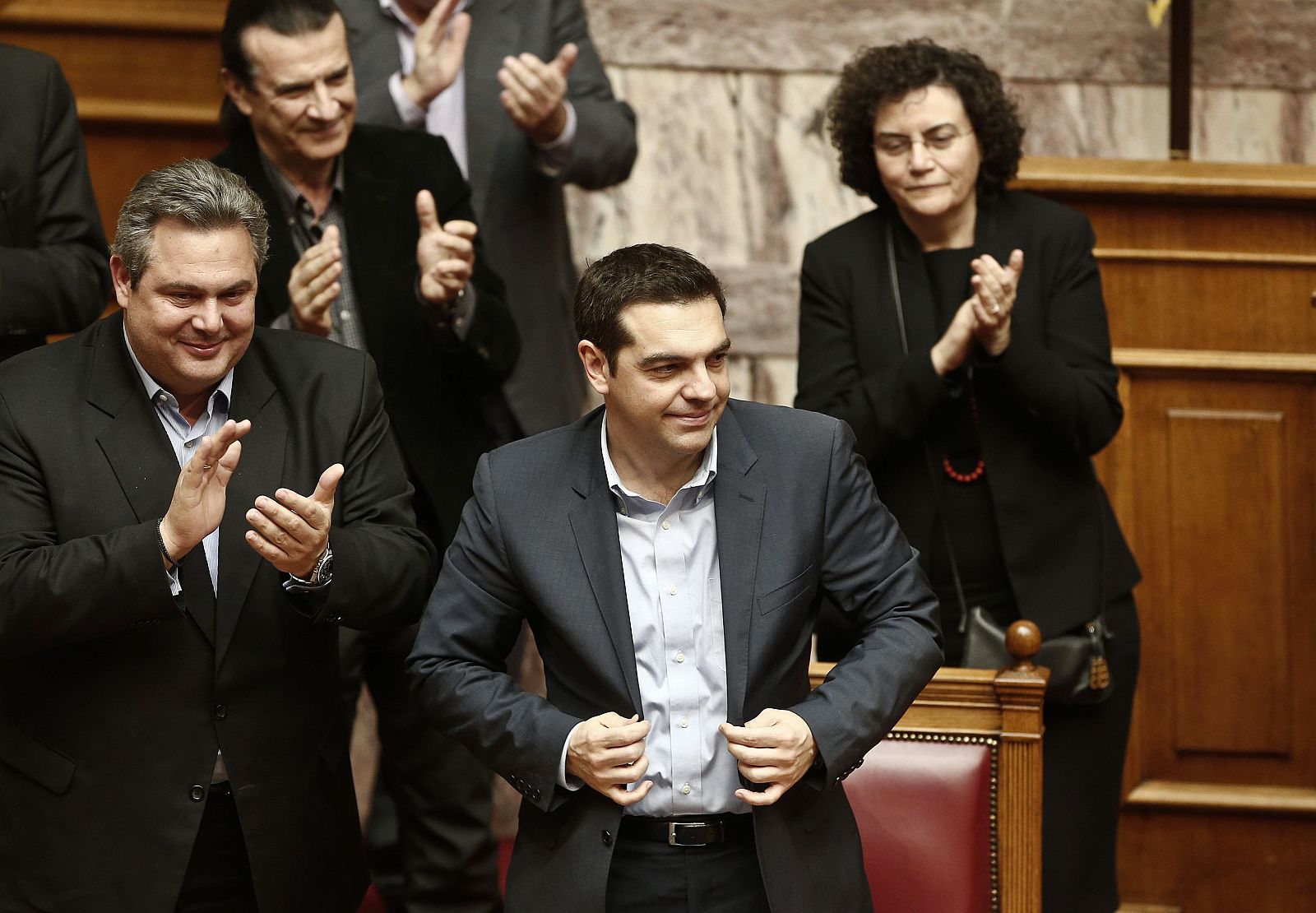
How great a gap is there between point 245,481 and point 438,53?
1.34 meters

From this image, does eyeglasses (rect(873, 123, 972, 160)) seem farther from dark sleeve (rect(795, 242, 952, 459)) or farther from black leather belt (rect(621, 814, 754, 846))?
black leather belt (rect(621, 814, 754, 846))

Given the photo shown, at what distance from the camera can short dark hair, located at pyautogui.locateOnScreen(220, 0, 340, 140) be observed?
10.6 ft

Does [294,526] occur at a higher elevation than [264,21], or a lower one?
lower

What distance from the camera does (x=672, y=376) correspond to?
7.82 feet

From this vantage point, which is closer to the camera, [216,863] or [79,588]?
[79,588]

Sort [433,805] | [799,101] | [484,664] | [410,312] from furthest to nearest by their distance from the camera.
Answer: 1. [799,101]
2. [433,805]
3. [410,312]
4. [484,664]

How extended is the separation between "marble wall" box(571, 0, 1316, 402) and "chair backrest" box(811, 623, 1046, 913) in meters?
2.10

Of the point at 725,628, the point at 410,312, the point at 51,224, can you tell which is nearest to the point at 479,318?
the point at 410,312

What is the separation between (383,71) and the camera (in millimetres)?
3672

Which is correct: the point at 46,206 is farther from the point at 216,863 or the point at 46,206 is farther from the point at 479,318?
the point at 216,863

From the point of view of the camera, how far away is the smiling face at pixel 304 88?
3.22m

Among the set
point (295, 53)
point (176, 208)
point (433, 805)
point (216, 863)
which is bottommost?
point (433, 805)

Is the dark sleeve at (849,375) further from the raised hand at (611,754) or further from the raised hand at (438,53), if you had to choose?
the raised hand at (611,754)

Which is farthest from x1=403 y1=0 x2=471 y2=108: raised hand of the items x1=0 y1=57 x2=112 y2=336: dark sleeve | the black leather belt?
the black leather belt
